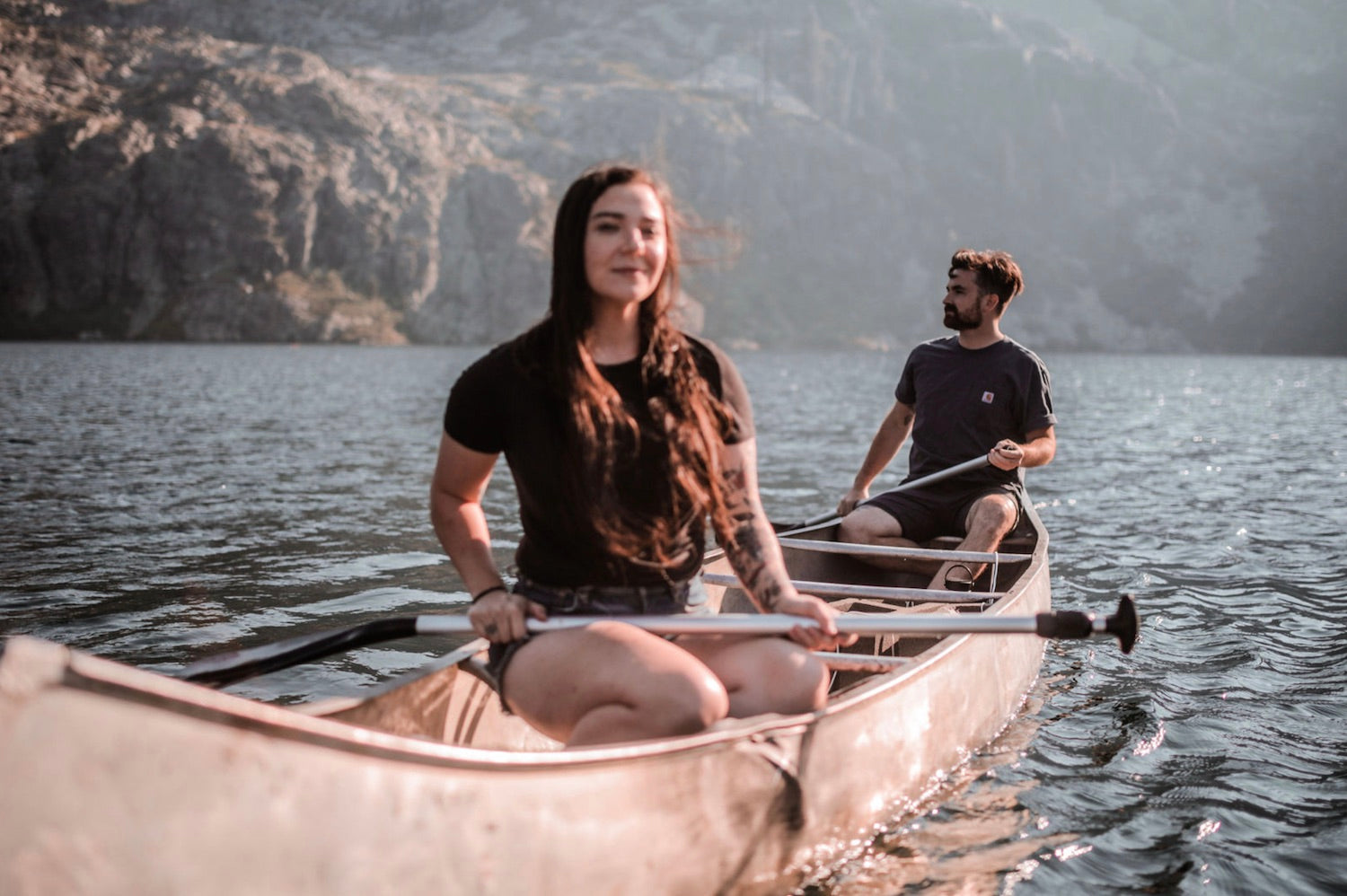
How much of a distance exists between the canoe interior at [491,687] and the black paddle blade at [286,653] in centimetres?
24

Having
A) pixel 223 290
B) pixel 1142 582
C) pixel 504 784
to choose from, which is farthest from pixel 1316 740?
pixel 223 290

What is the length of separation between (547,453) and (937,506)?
5519 mm

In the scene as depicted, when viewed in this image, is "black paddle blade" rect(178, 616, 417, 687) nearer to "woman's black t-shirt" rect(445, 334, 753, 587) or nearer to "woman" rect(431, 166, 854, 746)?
"woman" rect(431, 166, 854, 746)

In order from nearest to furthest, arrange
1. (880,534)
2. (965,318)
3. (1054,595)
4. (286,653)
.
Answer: (286,653)
(965,318)
(880,534)
(1054,595)

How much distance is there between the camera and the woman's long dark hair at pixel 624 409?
165 inches

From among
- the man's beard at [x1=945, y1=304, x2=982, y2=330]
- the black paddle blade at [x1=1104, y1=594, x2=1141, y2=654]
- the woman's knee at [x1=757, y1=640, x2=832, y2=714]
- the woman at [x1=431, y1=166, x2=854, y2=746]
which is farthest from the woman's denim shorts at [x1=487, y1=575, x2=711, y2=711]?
the man's beard at [x1=945, y1=304, x2=982, y2=330]

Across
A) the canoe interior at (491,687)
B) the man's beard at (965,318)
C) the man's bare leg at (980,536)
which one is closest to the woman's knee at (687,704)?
the canoe interior at (491,687)

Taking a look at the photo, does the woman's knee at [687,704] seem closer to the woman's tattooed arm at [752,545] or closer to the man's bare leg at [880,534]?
the woman's tattooed arm at [752,545]

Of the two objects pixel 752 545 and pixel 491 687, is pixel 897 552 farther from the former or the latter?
pixel 491 687

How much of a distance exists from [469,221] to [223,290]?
1554 inches

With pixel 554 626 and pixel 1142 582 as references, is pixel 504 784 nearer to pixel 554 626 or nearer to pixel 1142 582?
pixel 554 626

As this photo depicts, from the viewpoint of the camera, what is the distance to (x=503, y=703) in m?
4.43

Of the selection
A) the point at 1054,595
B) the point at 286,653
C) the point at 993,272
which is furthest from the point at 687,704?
the point at 1054,595

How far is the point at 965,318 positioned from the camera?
8.90m
